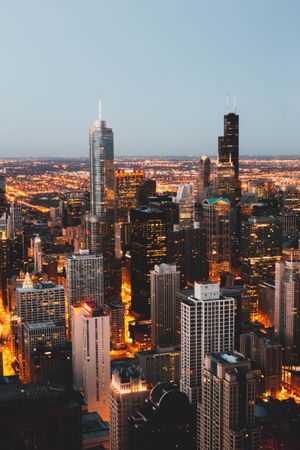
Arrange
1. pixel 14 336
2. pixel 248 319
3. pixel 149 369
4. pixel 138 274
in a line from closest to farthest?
pixel 149 369
pixel 14 336
pixel 248 319
pixel 138 274

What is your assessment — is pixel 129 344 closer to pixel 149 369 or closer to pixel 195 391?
pixel 149 369

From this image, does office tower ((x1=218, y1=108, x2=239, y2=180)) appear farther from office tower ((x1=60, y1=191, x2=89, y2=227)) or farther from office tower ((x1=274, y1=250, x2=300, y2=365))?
office tower ((x1=274, y1=250, x2=300, y2=365))

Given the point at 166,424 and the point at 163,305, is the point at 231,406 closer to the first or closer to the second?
Result: the point at 166,424

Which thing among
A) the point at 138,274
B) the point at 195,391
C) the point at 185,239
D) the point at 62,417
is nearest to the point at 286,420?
the point at 195,391

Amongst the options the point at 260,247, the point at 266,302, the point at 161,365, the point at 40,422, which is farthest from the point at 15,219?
the point at 40,422

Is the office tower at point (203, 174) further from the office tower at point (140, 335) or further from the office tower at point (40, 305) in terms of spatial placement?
the office tower at point (40, 305)

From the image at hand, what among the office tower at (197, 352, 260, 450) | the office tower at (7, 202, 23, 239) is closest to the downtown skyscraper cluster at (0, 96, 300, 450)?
the office tower at (197, 352, 260, 450)
